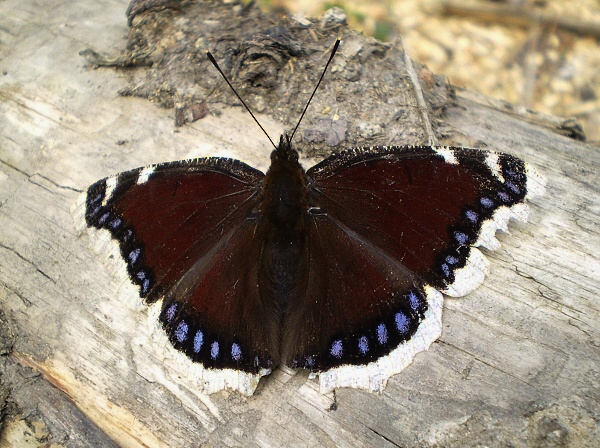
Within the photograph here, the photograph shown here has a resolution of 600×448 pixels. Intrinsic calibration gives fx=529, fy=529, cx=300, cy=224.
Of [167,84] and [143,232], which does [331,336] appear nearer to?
[143,232]

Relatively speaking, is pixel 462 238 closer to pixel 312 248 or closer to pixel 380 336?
pixel 380 336

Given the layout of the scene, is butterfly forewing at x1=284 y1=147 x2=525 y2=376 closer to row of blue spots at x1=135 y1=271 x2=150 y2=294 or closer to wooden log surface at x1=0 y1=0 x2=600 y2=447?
wooden log surface at x1=0 y1=0 x2=600 y2=447

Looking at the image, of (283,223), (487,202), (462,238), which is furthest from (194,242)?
(487,202)

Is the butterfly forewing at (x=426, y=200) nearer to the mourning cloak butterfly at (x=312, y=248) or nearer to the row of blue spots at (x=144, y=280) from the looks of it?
the mourning cloak butterfly at (x=312, y=248)

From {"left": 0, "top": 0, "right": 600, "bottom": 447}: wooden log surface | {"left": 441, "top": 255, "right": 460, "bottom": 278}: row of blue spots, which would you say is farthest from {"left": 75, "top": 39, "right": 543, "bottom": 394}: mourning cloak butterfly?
{"left": 0, "top": 0, "right": 600, "bottom": 447}: wooden log surface

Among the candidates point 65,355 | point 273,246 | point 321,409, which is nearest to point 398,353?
point 321,409

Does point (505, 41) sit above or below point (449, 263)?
below

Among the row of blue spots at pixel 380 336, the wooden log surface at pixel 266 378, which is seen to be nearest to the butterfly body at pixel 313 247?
the row of blue spots at pixel 380 336
